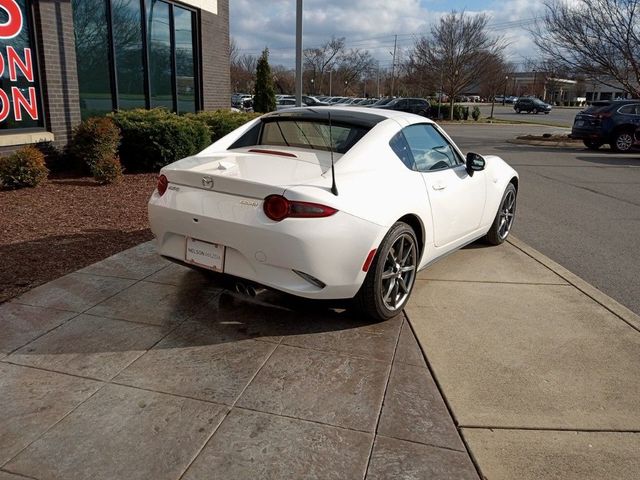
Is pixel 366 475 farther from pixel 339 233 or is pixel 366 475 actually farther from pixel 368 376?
pixel 339 233

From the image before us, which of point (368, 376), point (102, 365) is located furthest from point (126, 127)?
point (368, 376)

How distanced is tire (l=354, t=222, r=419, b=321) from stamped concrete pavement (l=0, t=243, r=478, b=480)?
0.16 meters

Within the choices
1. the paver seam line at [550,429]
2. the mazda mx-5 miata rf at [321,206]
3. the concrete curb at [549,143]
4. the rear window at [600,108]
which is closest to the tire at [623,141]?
the rear window at [600,108]

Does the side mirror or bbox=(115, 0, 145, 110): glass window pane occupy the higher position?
bbox=(115, 0, 145, 110): glass window pane

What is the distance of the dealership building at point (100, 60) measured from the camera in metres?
8.50

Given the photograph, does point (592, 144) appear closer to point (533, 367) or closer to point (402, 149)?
point (402, 149)

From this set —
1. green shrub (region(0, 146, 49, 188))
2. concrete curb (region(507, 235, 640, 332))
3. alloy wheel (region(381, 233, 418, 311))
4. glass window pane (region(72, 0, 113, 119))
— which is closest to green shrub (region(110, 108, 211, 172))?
glass window pane (region(72, 0, 113, 119))

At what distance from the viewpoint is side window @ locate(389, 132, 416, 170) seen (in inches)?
164

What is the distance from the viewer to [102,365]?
10.8ft

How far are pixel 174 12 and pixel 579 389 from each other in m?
12.4

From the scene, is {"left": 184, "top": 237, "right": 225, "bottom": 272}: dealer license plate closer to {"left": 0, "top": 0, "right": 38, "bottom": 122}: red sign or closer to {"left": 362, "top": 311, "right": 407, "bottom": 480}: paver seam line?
{"left": 362, "top": 311, "right": 407, "bottom": 480}: paver seam line

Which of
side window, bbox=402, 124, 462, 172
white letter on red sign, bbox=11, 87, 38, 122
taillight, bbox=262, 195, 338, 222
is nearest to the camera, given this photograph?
taillight, bbox=262, 195, 338, 222

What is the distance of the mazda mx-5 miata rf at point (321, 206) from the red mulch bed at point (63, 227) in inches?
62.8

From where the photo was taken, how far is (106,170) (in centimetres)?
854
